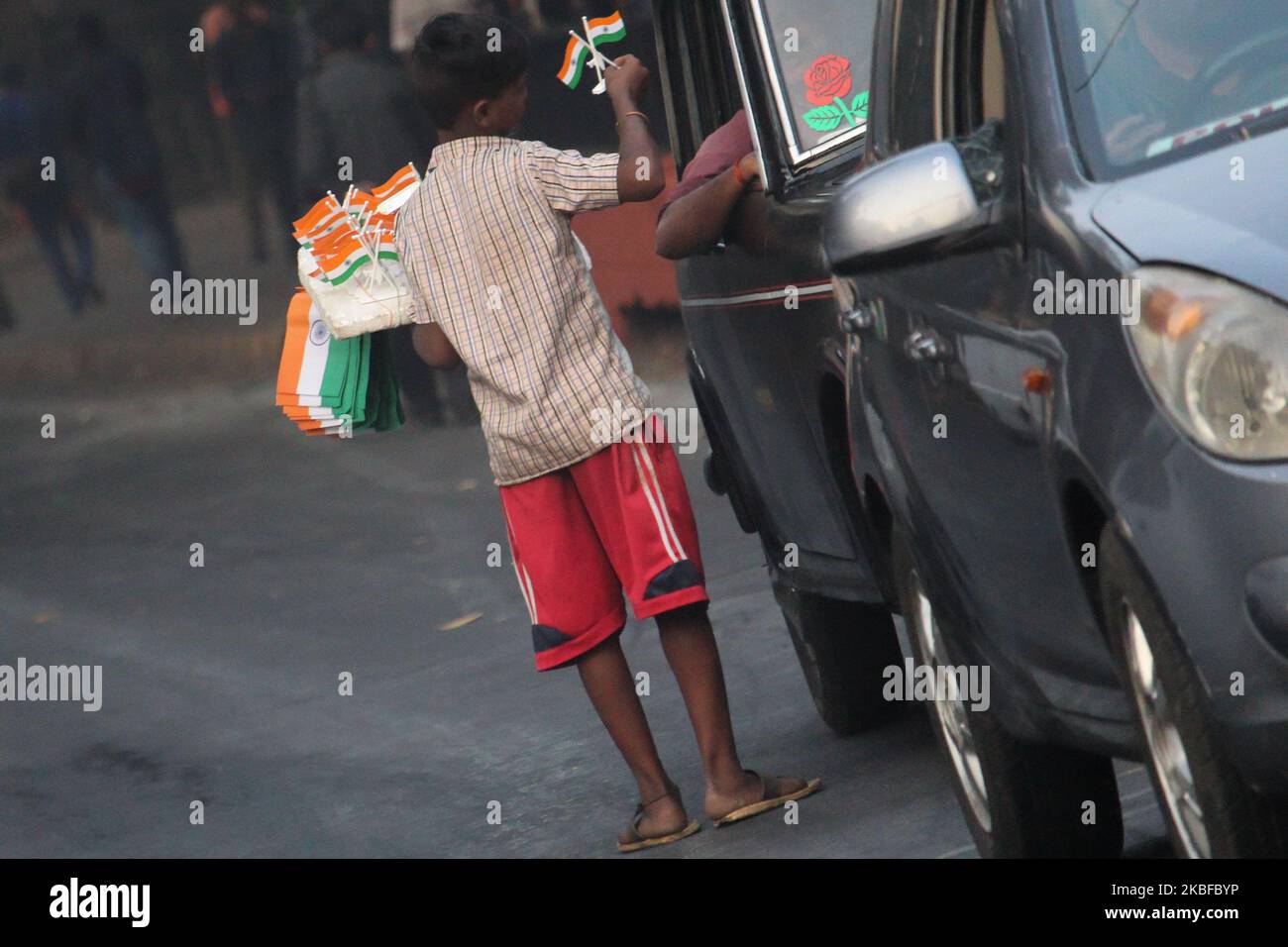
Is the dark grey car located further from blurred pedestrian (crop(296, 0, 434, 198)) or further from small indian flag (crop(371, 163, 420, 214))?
blurred pedestrian (crop(296, 0, 434, 198))

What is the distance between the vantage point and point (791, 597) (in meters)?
6.29

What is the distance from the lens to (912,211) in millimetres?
3832

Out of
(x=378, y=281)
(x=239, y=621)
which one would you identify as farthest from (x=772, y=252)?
(x=239, y=621)

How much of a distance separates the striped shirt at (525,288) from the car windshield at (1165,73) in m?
1.76

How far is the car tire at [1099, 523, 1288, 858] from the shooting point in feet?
10.9

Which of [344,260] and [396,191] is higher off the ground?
[396,191]

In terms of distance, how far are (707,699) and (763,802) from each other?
0.95 feet

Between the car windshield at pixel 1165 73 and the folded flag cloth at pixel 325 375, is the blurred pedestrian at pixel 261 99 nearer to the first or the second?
the folded flag cloth at pixel 325 375

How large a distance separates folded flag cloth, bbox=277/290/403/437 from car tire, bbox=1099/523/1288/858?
2652mm

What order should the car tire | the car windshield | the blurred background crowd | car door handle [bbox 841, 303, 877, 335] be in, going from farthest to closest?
the blurred background crowd < car door handle [bbox 841, 303, 877, 335] < the car windshield < the car tire

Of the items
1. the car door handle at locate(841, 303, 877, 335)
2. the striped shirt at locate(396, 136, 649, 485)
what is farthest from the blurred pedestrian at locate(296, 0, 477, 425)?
the car door handle at locate(841, 303, 877, 335)

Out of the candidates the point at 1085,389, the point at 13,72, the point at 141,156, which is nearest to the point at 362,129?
the point at 141,156

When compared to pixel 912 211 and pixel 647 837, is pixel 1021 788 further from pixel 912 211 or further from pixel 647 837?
pixel 647 837
